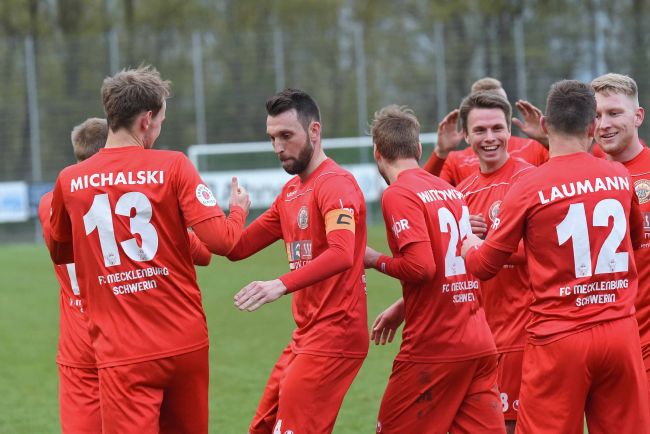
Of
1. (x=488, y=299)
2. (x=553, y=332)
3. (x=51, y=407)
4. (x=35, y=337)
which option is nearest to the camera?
(x=553, y=332)

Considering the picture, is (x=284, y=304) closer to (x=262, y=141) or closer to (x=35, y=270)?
(x=35, y=270)

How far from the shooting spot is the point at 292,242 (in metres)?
5.61

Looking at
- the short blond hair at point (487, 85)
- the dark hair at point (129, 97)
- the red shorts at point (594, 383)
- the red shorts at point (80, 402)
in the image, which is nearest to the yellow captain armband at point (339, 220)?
the dark hair at point (129, 97)

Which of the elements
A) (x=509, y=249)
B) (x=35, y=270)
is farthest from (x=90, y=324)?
(x=35, y=270)

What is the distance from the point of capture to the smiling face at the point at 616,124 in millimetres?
5824

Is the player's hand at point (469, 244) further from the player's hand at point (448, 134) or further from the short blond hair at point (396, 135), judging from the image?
the player's hand at point (448, 134)

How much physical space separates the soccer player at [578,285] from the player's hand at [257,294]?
A: 1.18 meters

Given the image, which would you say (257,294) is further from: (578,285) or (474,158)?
(474,158)

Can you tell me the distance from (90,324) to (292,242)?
1.22 meters

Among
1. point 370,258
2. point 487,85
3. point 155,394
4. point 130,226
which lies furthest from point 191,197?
point 487,85

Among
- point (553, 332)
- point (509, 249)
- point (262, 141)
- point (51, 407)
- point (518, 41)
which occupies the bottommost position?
point (51, 407)

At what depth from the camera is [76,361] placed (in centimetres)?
576

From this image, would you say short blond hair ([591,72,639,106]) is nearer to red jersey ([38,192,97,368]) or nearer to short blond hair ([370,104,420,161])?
short blond hair ([370,104,420,161])

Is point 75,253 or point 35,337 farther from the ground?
point 75,253
